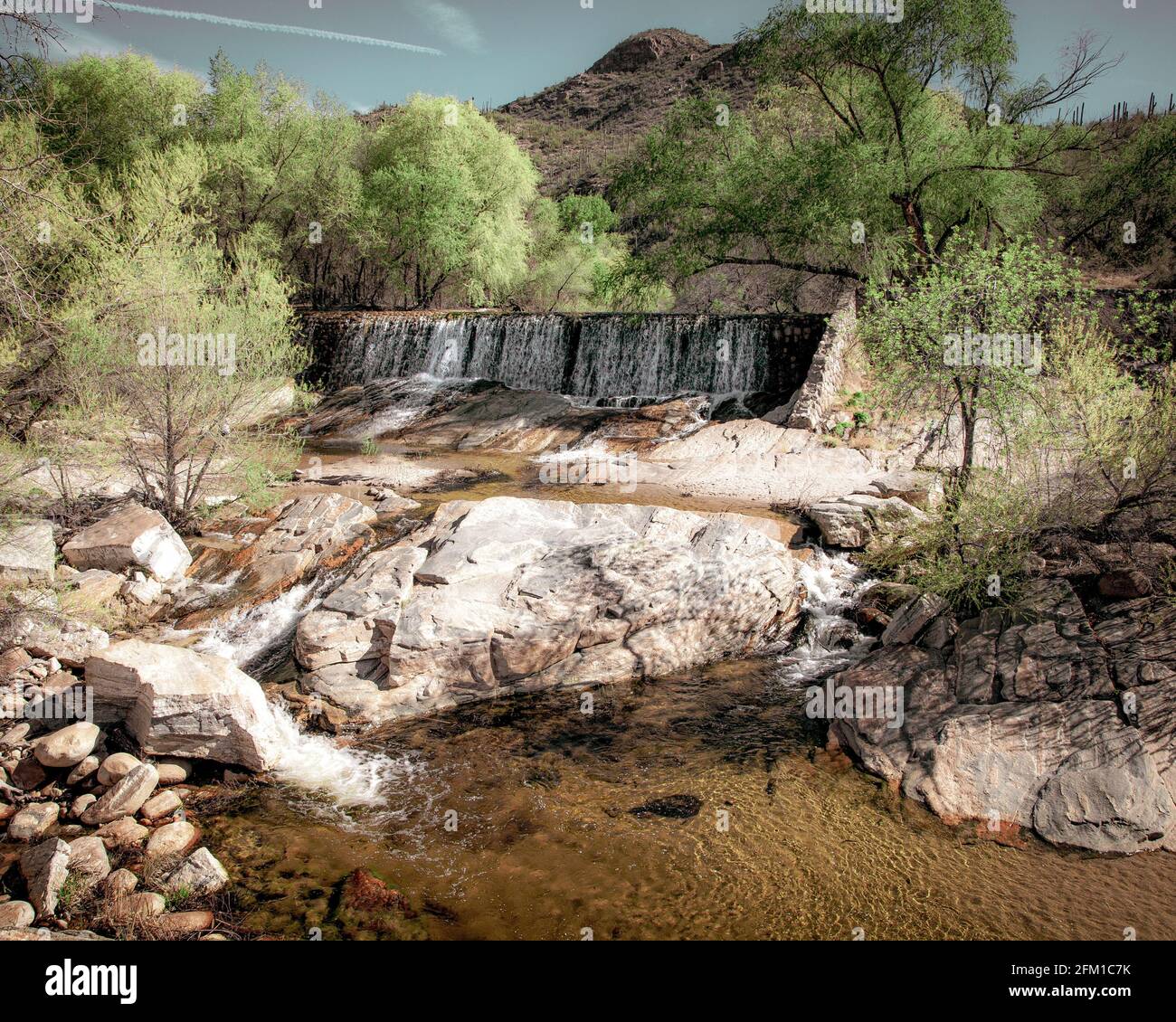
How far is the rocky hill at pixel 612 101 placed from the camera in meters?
64.9

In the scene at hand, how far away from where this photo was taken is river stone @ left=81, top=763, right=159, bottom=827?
5.17 meters

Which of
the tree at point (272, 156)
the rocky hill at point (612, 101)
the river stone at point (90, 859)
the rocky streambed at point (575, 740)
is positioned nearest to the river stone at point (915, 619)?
the rocky streambed at point (575, 740)

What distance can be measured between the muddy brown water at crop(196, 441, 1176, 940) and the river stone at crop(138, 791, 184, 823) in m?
0.25

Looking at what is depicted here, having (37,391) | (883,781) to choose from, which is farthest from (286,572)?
(883,781)

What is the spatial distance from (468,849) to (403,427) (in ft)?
52.9

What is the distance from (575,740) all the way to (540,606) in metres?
1.52

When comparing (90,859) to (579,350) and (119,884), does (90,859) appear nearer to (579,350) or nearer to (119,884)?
(119,884)

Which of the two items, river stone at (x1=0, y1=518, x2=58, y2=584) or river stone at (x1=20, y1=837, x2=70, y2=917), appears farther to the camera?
river stone at (x1=0, y1=518, x2=58, y2=584)

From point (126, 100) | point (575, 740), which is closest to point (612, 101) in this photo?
point (126, 100)

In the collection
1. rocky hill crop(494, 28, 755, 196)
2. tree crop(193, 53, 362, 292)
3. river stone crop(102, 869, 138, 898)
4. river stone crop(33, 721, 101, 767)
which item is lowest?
river stone crop(102, 869, 138, 898)

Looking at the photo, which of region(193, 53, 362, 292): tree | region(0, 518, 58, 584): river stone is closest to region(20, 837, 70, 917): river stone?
region(0, 518, 58, 584): river stone

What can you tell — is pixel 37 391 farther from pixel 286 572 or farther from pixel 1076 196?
pixel 1076 196

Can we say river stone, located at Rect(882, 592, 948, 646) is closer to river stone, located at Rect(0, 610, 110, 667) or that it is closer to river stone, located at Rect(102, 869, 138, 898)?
river stone, located at Rect(102, 869, 138, 898)

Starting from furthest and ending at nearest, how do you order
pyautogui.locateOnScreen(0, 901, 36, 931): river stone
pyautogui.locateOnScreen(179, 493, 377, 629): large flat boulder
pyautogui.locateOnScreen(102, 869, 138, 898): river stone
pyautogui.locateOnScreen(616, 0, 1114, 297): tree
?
pyautogui.locateOnScreen(616, 0, 1114, 297): tree, pyautogui.locateOnScreen(179, 493, 377, 629): large flat boulder, pyautogui.locateOnScreen(102, 869, 138, 898): river stone, pyautogui.locateOnScreen(0, 901, 36, 931): river stone
